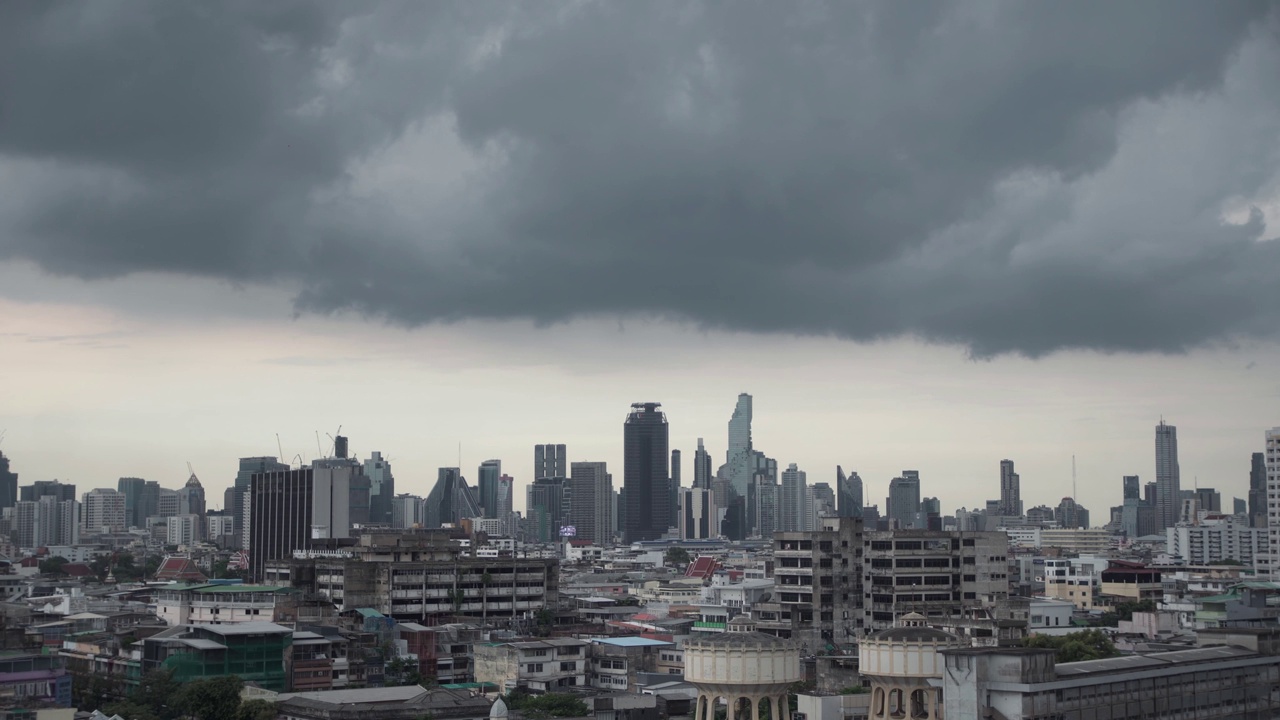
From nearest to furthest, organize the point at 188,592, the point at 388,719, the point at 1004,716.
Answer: the point at 1004,716
the point at 388,719
the point at 188,592

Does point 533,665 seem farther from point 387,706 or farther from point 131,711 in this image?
point 131,711

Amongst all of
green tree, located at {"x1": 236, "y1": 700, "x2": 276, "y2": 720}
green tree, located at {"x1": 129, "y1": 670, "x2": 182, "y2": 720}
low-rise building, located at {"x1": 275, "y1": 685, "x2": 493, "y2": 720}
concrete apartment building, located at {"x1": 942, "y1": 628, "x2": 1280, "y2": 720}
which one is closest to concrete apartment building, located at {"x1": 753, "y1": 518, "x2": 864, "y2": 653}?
concrete apartment building, located at {"x1": 942, "y1": 628, "x2": 1280, "y2": 720}

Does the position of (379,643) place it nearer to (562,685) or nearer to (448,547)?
(562,685)

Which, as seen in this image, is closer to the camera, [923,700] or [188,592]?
[923,700]

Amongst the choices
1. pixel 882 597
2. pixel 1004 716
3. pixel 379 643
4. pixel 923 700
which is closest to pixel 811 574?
pixel 882 597

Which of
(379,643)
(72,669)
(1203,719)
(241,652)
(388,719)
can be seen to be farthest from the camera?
(379,643)

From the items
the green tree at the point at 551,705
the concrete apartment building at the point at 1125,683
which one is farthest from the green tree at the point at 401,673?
the concrete apartment building at the point at 1125,683

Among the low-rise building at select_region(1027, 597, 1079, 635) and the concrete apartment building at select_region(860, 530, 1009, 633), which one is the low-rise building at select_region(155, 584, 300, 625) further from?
the low-rise building at select_region(1027, 597, 1079, 635)
